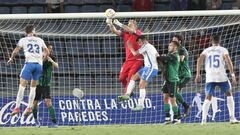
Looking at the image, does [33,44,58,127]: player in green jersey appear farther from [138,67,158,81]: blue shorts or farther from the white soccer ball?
[138,67,158,81]: blue shorts

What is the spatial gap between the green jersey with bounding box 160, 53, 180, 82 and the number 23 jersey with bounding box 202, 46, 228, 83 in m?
1.01

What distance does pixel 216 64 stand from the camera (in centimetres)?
1695

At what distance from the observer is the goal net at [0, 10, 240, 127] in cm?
2069

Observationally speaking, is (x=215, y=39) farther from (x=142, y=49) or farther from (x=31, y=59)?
(x=31, y=59)

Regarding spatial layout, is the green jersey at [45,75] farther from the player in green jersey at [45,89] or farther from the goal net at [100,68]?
the goal net at [100,68]

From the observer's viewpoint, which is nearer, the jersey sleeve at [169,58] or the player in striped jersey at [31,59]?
the player in striped jersey at [31,59]

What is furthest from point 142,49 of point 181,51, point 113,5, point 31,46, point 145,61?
point 113,5

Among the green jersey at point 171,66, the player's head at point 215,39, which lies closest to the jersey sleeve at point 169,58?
the green jersey at point 171,66

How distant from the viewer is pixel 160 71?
20844 mm

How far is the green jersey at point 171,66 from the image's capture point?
17.8m

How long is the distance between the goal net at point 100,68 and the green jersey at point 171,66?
263 centimetres

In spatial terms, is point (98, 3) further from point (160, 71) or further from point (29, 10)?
point (160, 71)

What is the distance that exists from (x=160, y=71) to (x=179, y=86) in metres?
1.96

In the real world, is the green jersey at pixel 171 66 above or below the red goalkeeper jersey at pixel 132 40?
below
